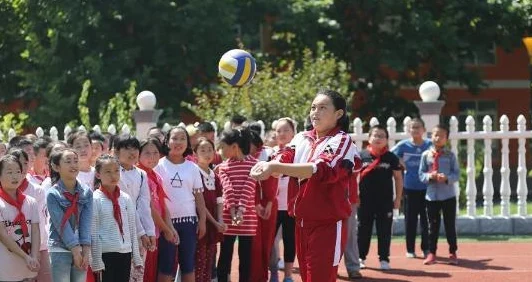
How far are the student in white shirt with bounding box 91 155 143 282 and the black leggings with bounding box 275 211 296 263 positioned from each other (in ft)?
11.1

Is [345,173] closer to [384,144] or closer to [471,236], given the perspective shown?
[384,144]

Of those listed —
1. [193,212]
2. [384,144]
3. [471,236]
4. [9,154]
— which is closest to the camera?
[9,154]

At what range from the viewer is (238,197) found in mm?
11766

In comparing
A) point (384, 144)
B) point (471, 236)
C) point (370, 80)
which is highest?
point (370, 80)

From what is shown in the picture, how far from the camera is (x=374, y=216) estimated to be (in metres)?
14.0

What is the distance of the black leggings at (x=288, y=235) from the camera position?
12758 mm

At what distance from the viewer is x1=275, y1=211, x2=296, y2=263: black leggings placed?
12.8m

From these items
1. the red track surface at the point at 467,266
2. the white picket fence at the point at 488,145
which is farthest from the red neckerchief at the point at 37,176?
the white picket fence at the point at 488,145

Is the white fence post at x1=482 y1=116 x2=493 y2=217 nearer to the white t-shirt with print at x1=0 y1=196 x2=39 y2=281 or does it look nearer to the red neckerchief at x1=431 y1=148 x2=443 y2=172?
the red neckerchief at x1=431 y1=148 x2=443 y2=172

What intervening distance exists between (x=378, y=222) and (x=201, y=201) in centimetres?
338

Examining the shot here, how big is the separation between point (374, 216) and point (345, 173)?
5565 mm

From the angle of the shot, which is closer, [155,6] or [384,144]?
[384,144]

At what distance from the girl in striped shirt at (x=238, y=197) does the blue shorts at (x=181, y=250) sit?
69 centimetres

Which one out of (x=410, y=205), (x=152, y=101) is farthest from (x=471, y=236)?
(x=152, y=101)
